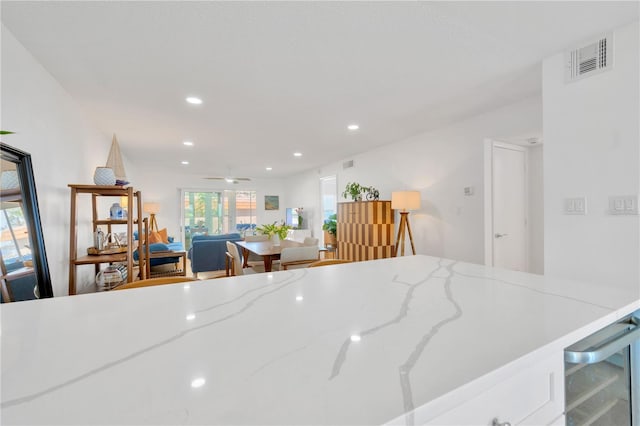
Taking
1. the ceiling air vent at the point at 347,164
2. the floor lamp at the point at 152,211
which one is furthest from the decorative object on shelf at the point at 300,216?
the floor lamp at the point at 152,211

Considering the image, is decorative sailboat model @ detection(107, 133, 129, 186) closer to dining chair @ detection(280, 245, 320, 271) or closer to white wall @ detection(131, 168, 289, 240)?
dining chair @ detection(280, 245, 320, 271)

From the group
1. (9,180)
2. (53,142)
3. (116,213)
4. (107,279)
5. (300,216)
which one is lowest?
(107,279)

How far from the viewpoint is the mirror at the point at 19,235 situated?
1533mm

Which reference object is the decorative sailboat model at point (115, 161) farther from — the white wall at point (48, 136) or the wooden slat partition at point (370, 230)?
the wooden slat partition at point (370, 230)

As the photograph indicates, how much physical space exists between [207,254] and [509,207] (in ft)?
15.3

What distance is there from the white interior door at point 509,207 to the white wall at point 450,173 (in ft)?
0.68

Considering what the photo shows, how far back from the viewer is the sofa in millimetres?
4977

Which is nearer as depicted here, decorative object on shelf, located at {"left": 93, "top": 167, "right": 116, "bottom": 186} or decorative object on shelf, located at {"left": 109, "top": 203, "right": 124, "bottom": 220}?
decorative object on shelf, located at {"left": 93, "top": 167, "right": 116, "bottom": 186}

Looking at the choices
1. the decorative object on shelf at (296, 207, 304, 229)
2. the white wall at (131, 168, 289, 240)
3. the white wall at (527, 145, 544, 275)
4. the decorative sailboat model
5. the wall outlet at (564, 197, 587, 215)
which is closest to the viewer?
the wall outlet at (564, 197, 587, 215)

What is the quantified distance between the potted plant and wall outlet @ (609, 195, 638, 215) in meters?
4.72

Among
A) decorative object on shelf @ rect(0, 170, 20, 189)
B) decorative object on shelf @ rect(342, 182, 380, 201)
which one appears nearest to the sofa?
decorative object on shelf @ rect(342, 182, 380, 201)

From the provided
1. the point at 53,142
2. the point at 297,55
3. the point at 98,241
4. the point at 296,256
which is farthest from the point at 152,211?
the point at 297,55

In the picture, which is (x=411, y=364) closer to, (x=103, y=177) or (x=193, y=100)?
(x=103, y=177)

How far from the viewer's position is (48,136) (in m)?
2.21
